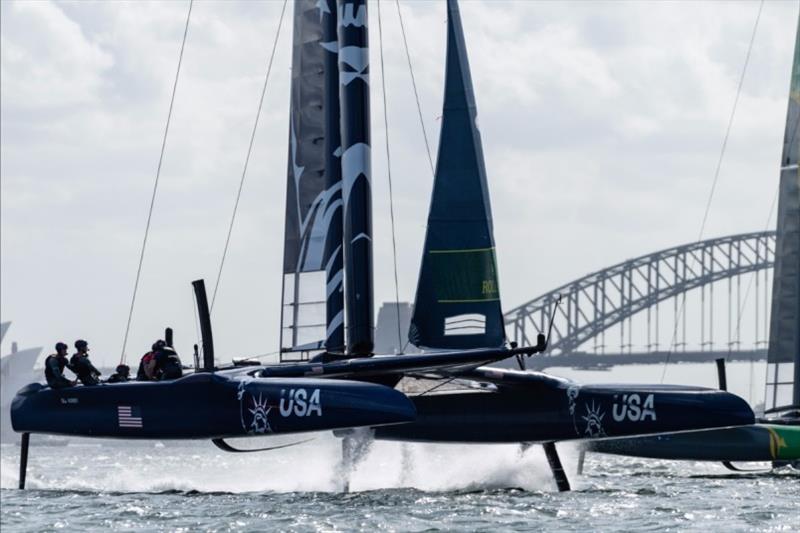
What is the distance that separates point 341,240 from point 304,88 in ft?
6.25

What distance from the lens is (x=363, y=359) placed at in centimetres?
1625

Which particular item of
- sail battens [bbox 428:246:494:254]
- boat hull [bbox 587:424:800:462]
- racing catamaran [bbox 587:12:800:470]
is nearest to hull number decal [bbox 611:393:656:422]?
sail battens [bbox 428:246:494:254]

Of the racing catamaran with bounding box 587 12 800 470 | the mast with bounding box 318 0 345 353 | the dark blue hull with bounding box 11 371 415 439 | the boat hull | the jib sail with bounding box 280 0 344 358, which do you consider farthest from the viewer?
the racing catamaran with bounding box 587 12 800 470

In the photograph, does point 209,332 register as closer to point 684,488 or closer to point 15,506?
point 15,506

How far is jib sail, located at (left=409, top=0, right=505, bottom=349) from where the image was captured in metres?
16.9

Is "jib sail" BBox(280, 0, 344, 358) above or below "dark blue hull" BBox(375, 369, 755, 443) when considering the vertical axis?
above

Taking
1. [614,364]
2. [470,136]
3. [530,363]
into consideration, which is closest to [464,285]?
[470,136]

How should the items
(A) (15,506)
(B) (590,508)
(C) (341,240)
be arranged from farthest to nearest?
(C) (341,240), (A) (15,506), (B) (590,508)

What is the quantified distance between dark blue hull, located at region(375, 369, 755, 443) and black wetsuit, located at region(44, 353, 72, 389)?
3.19 m

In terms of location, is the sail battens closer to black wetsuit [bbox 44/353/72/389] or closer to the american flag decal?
the american flag decal

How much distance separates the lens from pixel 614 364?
78.4 metres

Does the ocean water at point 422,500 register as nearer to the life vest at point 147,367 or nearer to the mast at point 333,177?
the life vest at point 147,367

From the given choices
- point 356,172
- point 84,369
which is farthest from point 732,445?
point 84,369

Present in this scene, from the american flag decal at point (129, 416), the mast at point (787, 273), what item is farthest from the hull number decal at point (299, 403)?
the mast at point (787, 273)
